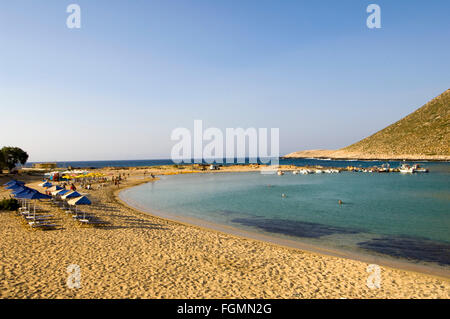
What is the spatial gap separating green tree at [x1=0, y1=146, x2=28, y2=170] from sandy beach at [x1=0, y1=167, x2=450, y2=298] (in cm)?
4979

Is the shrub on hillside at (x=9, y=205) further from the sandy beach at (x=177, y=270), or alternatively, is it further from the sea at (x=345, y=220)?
the sea at (x=345, y=220)

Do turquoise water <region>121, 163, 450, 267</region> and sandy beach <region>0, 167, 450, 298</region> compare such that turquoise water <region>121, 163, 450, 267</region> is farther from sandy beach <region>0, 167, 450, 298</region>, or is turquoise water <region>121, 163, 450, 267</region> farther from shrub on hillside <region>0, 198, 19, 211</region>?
shrub on hillside <region>0, 198, 19, 211</region>

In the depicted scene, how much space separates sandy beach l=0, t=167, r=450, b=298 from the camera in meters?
7.93

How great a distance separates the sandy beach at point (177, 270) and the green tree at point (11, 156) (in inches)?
1960

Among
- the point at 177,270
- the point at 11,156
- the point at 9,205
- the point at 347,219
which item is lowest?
the point at 347,219

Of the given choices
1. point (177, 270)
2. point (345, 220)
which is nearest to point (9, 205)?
point (177, 270)

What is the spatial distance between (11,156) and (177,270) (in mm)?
62817

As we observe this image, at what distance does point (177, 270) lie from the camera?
31.7 feet

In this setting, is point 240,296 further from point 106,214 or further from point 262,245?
point 106,214

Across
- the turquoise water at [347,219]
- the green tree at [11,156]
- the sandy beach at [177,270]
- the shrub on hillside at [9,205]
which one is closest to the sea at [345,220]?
the turquoise water at [347,219]

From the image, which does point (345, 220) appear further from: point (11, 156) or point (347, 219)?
point (11, 156)

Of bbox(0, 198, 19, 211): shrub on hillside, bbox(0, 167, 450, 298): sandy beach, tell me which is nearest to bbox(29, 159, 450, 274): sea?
bbox(0, 167, 450, 298): sandy beach

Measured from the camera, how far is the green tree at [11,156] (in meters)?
52.9

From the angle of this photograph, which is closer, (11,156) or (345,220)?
(345,220)
